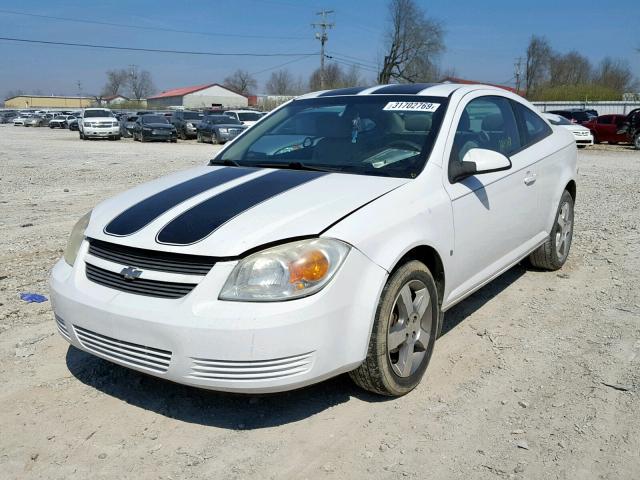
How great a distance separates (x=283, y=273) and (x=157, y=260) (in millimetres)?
608

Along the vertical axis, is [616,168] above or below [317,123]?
below

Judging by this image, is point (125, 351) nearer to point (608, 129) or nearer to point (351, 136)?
point (351, 136)

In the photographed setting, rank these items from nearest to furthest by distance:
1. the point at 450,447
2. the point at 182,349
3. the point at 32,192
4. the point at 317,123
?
the point at 182,349 → the point at 450,447 → the point at 317,123 → the point at 32,192

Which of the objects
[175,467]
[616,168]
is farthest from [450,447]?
[616,168]

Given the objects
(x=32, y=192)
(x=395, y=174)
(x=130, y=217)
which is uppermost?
(x=395, y=174)

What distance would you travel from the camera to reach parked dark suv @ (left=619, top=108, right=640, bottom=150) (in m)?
25.2

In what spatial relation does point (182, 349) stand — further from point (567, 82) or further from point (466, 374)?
point (567, 82)

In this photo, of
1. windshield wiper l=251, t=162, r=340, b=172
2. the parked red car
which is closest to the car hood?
windshield wiper l=251, t=162, r=340, b=172

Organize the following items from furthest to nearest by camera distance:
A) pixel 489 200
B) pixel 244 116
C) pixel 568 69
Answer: pixel 568 69 < pixel 244 116 < pixel 489 200

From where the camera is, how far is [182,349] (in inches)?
106

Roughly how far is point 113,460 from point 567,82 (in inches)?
3338

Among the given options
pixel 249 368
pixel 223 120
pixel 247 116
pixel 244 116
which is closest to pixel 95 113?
pixel 223 120

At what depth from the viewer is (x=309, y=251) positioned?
9.05ft

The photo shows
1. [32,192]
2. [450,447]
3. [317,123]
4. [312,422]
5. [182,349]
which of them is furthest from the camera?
[32,192]
